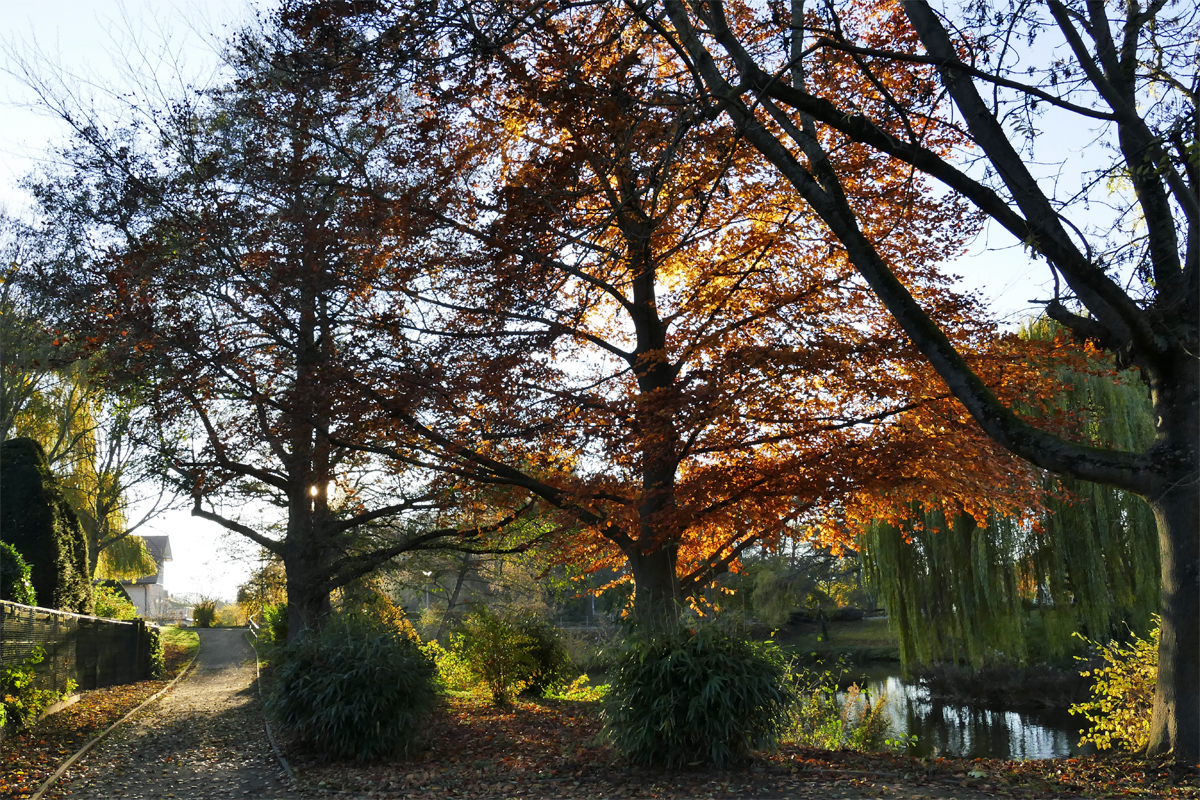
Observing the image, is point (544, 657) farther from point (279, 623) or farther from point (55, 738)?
point (279, 623)

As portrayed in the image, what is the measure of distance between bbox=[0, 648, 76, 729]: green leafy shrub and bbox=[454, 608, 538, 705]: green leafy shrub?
5.91 m

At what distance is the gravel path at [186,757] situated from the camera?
750 cm

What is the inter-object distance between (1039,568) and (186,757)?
13471 millimetres

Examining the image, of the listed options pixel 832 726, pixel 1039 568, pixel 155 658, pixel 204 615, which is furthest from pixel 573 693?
pixel 204 615

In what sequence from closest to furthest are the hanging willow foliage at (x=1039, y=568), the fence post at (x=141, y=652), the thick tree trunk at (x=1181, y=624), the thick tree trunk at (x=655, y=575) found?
the thick tree trunk at (x=1181, y=624)
the thick tree trunk at (x=655, y=575)
the hanging willow foliage at (x=1039, y=568)
the fence post at (x=141, y=652)

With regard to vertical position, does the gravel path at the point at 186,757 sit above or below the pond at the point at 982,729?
above

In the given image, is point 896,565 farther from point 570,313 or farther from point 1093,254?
point 1093,254

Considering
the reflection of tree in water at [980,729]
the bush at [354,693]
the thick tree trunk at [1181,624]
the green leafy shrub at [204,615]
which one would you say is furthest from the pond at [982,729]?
the green leafy shrub at [204,615]

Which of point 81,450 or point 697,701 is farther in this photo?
point 81,450

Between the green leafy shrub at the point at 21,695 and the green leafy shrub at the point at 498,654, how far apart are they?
591 cm

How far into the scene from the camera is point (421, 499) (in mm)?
14930

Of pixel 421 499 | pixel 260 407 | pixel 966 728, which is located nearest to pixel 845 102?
pixel 260 407

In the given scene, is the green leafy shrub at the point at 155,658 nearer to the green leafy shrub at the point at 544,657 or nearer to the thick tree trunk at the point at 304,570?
the thick tree trunk at the point at 304,570

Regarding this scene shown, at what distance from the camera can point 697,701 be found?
283 inches
